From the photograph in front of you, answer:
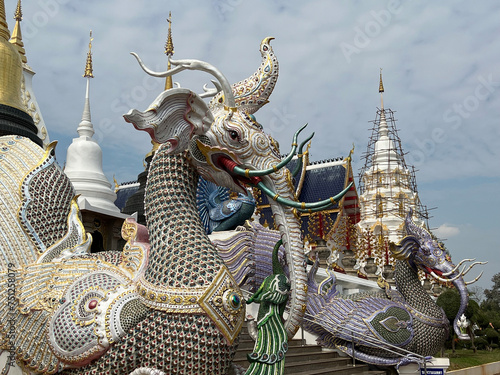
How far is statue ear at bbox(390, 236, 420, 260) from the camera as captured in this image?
8.93m

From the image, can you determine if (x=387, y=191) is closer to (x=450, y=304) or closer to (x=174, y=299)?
(x=450, y=304)

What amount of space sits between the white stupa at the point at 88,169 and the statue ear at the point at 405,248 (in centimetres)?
673

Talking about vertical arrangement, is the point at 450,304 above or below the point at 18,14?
below

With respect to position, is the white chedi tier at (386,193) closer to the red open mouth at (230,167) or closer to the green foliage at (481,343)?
the green foliage at (481,343)

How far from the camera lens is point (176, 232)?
345cm

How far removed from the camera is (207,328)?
3.09 meters

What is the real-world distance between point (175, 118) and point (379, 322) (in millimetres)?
5581

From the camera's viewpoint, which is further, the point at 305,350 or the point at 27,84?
the point at 27,84

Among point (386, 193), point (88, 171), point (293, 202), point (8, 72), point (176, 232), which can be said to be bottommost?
point (176, 232)

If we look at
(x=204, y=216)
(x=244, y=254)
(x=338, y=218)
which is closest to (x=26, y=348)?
(x=204, y=216)

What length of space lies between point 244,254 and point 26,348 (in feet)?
12.8

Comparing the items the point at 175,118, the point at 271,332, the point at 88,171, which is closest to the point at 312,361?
the point at 271,332

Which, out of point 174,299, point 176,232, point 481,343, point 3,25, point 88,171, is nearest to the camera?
point 174,299

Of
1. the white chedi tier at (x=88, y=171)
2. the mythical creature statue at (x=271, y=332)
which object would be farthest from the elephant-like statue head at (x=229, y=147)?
the white chedi tier at (x=88, y=171)
